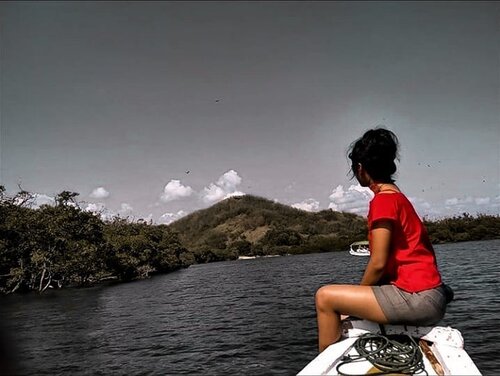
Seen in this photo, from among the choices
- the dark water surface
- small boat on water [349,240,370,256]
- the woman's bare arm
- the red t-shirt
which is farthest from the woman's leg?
the dark water surface

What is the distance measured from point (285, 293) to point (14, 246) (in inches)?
1427

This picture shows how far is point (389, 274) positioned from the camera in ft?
15.4

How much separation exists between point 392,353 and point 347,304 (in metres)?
0.65

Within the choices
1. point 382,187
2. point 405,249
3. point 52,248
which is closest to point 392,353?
point 405,249

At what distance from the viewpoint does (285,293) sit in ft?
84.6

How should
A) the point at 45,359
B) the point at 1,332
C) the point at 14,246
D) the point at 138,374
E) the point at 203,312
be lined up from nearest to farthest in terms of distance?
the point at 1,332, the point at 138,374, the point at 45,359, the point at 203,312, the point at 14,246

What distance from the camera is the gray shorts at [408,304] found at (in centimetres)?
442

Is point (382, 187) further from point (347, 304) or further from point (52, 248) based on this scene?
point (52, 248)

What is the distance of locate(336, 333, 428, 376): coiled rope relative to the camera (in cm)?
426

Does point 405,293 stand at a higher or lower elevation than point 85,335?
higher

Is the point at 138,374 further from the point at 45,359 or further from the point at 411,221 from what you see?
the point at 411,221

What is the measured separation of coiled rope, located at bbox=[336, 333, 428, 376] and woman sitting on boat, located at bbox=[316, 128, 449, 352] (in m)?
0.24

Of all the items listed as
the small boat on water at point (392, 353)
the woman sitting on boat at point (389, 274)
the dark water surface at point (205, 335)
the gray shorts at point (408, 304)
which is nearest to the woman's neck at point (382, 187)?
the woman sitting on boat at point (389, 274)

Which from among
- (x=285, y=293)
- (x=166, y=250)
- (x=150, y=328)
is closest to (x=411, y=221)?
(x=150, y=328)
